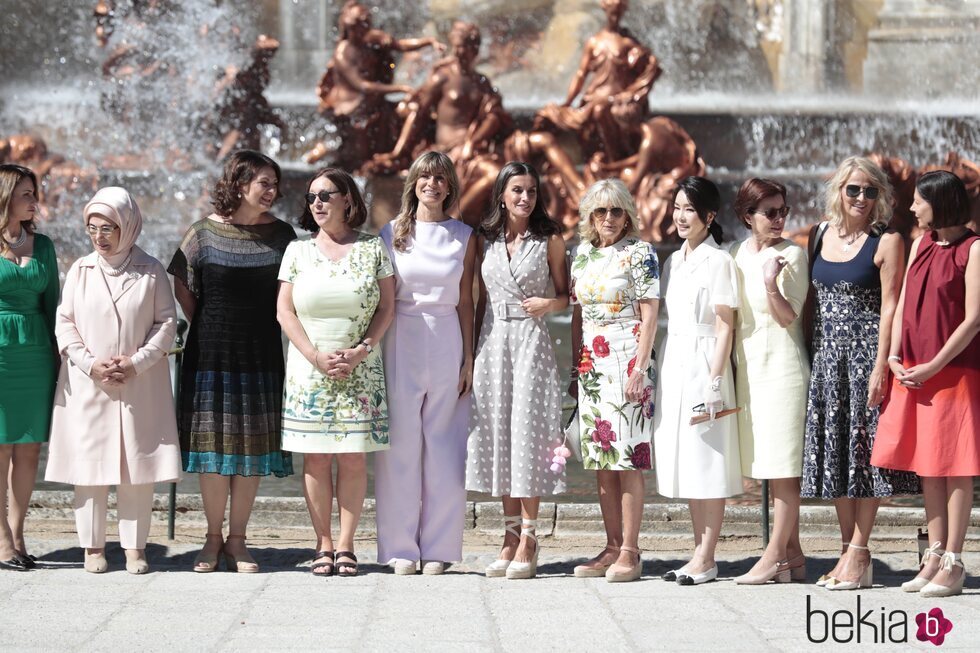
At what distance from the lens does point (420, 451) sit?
589 centimetres

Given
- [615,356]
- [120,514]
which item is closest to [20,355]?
[120,514]

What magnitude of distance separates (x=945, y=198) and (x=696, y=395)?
1296mm

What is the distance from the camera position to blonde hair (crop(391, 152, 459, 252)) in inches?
230

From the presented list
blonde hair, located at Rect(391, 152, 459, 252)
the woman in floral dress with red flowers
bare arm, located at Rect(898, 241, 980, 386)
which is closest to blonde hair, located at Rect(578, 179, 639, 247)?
the woman in floral dress with red flowers

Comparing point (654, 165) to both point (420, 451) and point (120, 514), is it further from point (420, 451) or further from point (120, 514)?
point (120, 514)

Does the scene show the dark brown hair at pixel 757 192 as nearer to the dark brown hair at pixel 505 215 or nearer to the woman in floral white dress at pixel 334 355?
the dark brown hair at pixel 505 215

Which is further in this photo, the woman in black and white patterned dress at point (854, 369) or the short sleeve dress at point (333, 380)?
the short sleeve dress at point (333, 380)

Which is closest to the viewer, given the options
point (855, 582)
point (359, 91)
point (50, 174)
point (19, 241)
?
point (855, 582)

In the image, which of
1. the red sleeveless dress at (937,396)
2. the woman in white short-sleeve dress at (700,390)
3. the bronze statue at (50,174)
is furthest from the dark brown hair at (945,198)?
the bronze statue at (50,174)

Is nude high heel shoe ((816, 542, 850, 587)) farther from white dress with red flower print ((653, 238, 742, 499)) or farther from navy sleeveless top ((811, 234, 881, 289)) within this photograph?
A: navy sleeveless top ((811, 234, 881, 289))

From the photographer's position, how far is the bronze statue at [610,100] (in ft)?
54.9

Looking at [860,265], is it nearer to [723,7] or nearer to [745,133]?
[745,133]

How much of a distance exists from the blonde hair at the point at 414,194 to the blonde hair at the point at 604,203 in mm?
588

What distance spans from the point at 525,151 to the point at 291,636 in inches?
490
